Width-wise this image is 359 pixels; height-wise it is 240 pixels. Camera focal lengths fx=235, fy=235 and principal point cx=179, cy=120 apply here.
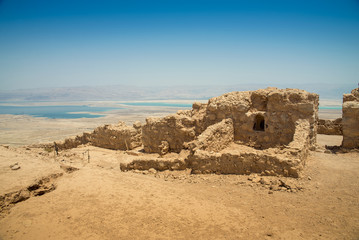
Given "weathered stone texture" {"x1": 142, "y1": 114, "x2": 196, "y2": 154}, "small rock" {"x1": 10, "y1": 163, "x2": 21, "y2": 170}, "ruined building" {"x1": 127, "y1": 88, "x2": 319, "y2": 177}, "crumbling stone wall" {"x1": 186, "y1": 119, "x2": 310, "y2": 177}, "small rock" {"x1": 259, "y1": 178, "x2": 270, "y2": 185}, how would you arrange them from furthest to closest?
1. "weathered stone texture" {"x1": 142, "y1": 114, "x2": 196, "y2": 154}
2. "ruined building" {"x1": 127, "y1": 88, "x2": 319, "y2": 177}
3. "crumbling stone wall" {"x1": 186, "y1": 119, "x2": 310, "y2": 177}
4. "small rock" {"x1": 259, "y1": 178, "x2": 270, "y2": 185}
5. "small rock" {"x1": 10, "y1": 163, "x2": 21, "y2": 170}

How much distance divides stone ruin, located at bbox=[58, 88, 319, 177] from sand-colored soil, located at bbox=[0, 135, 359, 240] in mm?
570

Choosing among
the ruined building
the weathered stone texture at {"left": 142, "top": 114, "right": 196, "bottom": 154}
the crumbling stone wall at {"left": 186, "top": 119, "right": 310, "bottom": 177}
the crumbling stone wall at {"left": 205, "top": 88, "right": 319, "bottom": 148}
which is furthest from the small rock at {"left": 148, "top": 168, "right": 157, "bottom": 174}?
the crumbling stone wall at {"left": 205, "top": 88, "right": 319, "bottom": 148}

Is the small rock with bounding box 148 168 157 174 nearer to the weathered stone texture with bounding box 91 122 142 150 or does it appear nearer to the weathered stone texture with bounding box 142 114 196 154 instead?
the weathered stone texture with bounding box 142 114 196 154

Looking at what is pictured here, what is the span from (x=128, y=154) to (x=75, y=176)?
674cm

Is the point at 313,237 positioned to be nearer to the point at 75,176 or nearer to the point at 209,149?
the point at 209,149

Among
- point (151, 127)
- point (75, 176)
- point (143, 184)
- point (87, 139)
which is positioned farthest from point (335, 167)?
point (87, 139)

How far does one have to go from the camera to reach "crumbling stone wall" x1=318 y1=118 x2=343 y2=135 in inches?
671

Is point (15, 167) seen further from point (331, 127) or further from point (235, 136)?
point (331, 127)

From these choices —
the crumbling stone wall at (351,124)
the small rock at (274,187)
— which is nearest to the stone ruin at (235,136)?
the small rock at (274,187)

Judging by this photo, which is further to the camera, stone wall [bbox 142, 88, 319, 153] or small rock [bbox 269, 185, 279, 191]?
stone wall [bbox 142, 88, 319, 153]

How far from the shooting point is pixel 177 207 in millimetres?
5988

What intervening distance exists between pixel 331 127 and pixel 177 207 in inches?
630

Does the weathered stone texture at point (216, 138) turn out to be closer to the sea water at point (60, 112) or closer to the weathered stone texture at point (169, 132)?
the weathered stone texture at point (169, 132)

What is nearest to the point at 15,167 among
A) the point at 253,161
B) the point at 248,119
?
the point at 253,161
